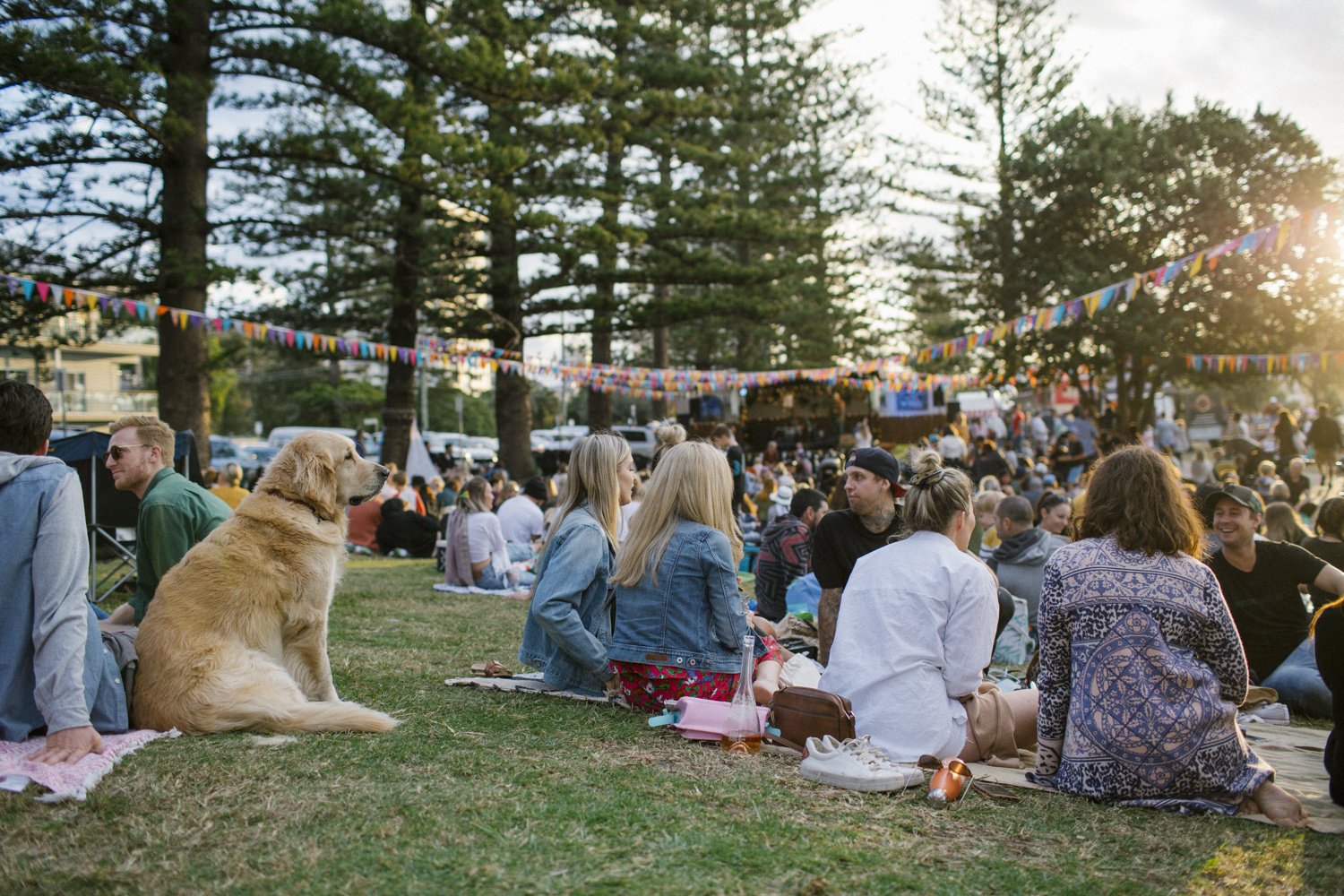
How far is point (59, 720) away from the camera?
3.47 metres

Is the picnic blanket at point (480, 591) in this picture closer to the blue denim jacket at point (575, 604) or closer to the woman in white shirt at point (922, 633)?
the blue denim jacket at point (575, 604)

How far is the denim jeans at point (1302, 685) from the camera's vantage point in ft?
17.7

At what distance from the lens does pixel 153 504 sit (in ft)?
16.2

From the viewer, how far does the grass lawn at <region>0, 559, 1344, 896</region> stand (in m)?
2.78

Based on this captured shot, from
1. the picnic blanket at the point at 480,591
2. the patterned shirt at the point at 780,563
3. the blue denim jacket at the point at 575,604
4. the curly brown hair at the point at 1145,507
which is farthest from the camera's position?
the picnic blanket at the point at 480,591

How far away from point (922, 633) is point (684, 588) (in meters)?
1.17

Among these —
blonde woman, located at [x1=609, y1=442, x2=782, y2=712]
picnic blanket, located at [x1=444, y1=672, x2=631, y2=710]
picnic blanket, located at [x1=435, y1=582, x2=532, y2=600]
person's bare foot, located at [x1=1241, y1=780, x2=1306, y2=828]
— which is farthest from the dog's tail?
picnic blanket, located at [x1=435, y1=582, x2=532, y2=600]

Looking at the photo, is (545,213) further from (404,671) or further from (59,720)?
(59,720)

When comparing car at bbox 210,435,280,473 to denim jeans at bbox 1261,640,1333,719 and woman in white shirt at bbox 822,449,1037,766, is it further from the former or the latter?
woman in white shirt at bbox 822,449,1037,766

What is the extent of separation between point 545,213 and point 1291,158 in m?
20.1

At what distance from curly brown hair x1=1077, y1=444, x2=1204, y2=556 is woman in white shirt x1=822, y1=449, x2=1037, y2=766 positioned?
50 centimetres

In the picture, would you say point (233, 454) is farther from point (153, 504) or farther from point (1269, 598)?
point (1269, 598)

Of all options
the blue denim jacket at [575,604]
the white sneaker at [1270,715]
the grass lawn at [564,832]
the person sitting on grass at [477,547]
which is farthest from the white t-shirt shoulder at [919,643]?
the person sitting on grass at [477,547]

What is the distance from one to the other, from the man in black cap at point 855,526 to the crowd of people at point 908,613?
0.04 ft
